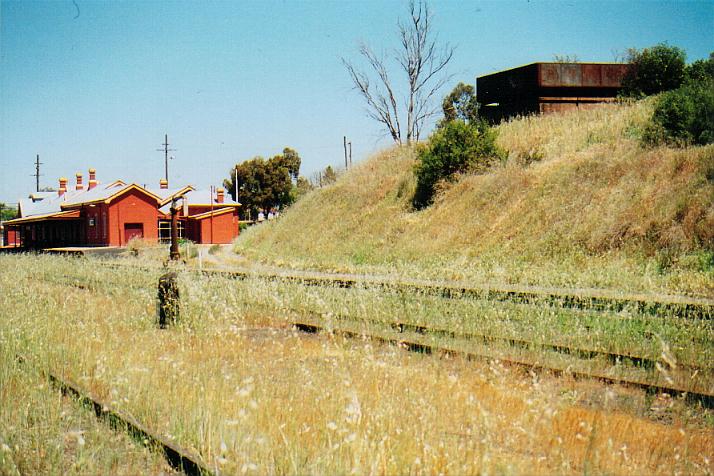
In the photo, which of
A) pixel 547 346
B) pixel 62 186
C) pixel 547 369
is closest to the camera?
pixel 547 369

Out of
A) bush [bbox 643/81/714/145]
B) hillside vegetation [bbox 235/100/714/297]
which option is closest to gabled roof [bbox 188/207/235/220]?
hillside vegetation [bbox 235/100/714/297]

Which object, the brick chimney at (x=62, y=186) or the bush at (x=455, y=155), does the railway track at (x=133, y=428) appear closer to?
the bush at (x=455, y=155)

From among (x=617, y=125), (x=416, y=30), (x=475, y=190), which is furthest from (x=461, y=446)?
(x=416, y=30)

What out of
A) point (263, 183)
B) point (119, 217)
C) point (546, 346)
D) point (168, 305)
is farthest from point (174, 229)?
point (263, 183)

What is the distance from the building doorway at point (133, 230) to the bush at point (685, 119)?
126 ft

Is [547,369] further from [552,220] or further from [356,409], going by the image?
[552,220]

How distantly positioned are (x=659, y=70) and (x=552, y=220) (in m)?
16.0

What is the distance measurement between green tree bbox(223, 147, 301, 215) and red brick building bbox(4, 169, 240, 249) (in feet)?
49.0

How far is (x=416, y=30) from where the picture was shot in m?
39.7

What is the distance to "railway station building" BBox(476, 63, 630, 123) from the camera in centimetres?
2969

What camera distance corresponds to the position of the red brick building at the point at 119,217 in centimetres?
4719

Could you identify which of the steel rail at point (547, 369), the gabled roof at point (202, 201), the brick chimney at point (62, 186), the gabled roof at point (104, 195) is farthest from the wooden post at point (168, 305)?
the brick chimney at point (62, 186)

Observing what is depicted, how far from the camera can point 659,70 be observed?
29.1 metres

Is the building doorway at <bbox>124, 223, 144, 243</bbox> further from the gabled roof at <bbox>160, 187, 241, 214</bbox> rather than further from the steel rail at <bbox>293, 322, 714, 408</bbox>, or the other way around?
the steel rail at <bbox>293, 322, 714, 408</bbox>
